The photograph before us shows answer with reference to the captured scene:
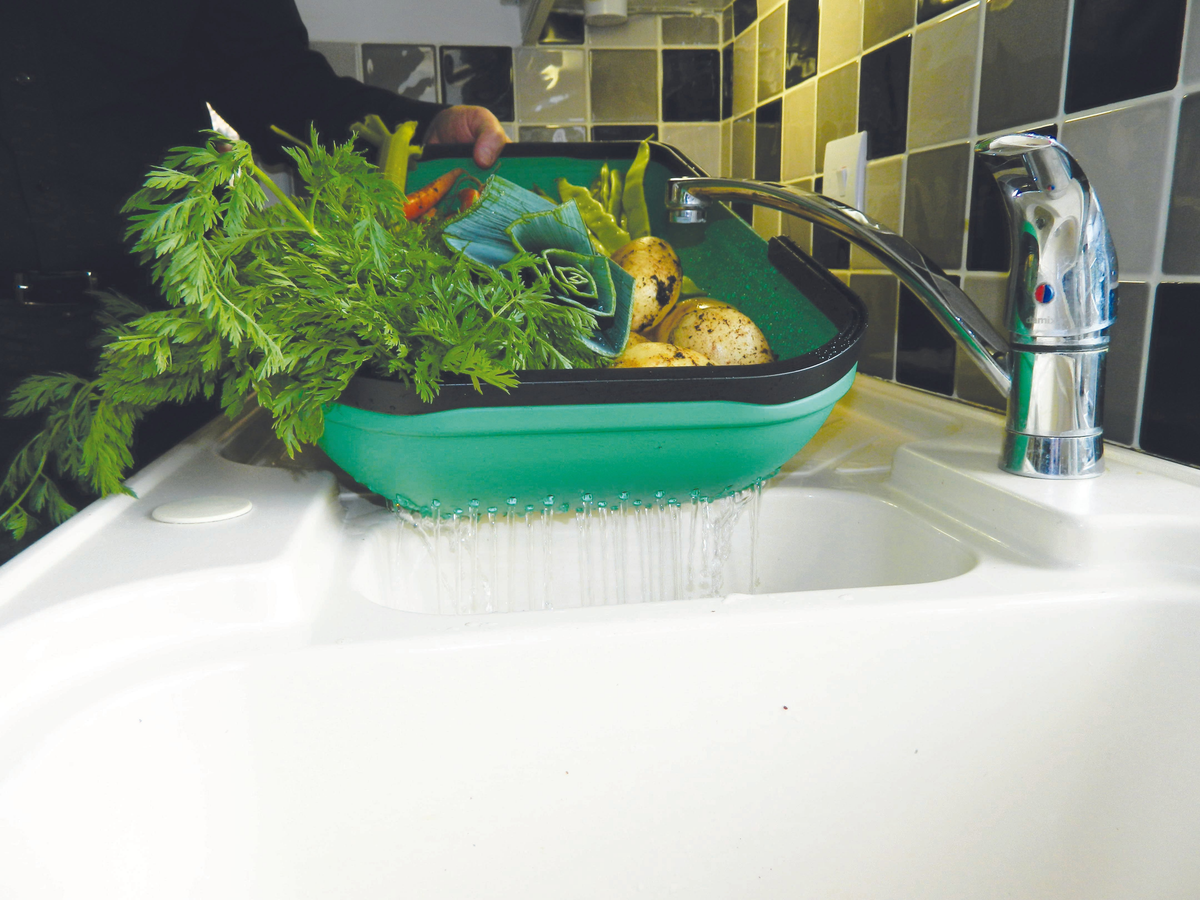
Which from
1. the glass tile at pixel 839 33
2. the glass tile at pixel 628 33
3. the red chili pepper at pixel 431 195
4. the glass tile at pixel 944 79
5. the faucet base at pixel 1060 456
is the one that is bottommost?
the faucet base at pixel 1060 456

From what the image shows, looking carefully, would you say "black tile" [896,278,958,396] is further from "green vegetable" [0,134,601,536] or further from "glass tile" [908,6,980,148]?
"green vegetable" [0,134,601,536]

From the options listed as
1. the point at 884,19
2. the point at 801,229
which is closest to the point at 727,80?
the point at 801,229

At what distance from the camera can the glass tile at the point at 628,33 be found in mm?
1267

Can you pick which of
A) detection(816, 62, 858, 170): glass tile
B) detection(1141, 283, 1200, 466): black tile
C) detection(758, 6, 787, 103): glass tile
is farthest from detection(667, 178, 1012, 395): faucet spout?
detection(758, 6, 787, 103): glass tile

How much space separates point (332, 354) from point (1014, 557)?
1.31ft

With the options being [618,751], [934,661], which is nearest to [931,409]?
[934,661]

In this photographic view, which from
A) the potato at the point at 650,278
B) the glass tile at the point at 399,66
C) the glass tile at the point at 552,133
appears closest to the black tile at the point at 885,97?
the potato at the point at 650,278

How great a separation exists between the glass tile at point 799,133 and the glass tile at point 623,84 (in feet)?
0.98

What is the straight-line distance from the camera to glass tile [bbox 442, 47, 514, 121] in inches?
49.7

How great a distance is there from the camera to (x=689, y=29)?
129cm

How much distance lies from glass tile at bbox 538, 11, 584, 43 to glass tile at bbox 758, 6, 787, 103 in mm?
304

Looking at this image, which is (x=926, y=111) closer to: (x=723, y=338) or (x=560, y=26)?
(x=723, y=338)

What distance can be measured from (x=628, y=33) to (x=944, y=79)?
2.31 ft

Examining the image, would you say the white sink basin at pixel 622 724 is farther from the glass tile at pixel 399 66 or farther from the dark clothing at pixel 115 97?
the glass tile at pixel 399 66
